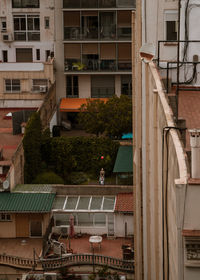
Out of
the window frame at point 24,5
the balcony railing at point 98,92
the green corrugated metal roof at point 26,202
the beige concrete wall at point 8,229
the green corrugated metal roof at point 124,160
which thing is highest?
the window frame at point 24,5

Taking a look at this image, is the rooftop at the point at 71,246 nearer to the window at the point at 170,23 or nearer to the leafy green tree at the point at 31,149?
the leafy green tree at the point at 31,149

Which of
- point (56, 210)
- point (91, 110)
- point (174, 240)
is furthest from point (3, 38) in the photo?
point (174, 240)

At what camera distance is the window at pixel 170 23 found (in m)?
24.2

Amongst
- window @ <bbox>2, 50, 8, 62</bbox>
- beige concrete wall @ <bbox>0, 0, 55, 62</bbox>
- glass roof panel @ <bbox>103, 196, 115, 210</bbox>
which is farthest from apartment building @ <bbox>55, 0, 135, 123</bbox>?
glass roof panel @ <bbox>103, 196, 115, 210</bbox>

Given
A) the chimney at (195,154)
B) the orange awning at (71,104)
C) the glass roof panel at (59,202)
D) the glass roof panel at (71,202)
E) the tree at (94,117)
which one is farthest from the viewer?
the orange awning at (71,104)

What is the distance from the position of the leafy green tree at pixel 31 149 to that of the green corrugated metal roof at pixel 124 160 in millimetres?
6464

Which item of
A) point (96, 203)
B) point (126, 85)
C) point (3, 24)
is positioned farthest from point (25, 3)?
point (96, 203)

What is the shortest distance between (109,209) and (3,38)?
115ft

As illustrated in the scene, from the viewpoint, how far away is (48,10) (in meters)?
66.1

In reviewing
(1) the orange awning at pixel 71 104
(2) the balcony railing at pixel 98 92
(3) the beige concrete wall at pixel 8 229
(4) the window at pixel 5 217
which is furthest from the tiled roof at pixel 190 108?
(2) the balcony railing at pixel 98 92

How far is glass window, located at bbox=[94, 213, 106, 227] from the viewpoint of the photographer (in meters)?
37.9

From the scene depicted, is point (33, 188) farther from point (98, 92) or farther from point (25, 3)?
point (25, 3)

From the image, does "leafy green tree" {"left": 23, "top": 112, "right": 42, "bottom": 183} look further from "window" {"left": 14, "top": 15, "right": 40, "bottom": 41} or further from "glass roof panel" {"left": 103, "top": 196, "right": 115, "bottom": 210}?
"window" {"left": 14, "top": 15, "right": 40, "bottom": 41}

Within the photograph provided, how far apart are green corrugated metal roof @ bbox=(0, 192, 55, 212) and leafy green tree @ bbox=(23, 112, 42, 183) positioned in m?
6.87
